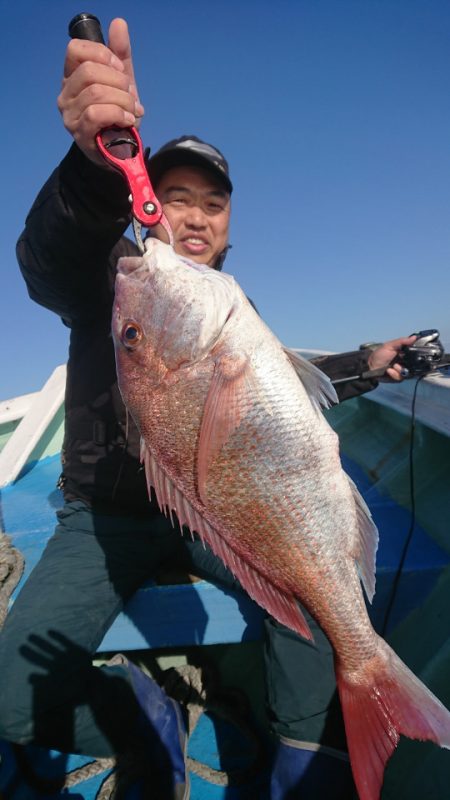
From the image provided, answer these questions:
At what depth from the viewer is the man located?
5.52 feet

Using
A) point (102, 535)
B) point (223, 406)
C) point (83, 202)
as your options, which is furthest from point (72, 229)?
point (102, 535)

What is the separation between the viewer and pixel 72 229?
1745 millimetres

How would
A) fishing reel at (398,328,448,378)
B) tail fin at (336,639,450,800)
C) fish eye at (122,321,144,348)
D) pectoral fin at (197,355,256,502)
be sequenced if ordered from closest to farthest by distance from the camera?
1. tail fin at (336,639,450,800)
2. pectoral fin at (197,355,256,502)
3. fish eye at (122,321,144,348)
4. fishing reel at (398,328,448,378)

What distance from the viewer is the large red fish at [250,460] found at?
143cm

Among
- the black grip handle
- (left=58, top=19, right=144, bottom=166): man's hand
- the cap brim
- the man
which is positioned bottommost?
the man

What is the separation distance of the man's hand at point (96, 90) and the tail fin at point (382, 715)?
1.96 metres

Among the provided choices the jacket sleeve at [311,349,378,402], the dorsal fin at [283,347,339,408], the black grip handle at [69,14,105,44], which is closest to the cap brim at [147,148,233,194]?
the black grip handle at [69,14,105,44]

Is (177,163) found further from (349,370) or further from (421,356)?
(421,356)

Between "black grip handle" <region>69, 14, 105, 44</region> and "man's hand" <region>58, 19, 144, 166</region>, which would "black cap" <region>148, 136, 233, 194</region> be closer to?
"man's hand" <region>58, 19, 144, 166</region>

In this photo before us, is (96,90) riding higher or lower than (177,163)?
lower

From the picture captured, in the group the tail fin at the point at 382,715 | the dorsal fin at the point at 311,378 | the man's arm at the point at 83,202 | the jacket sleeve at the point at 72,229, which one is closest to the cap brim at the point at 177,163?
the man's arm at the point at 83,202

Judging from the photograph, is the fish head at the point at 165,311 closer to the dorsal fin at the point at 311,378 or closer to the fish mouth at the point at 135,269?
the fish mouth at the point at 135,269

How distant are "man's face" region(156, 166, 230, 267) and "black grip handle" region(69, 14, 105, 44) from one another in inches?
49.0

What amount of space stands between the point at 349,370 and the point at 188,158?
5.63 feet
